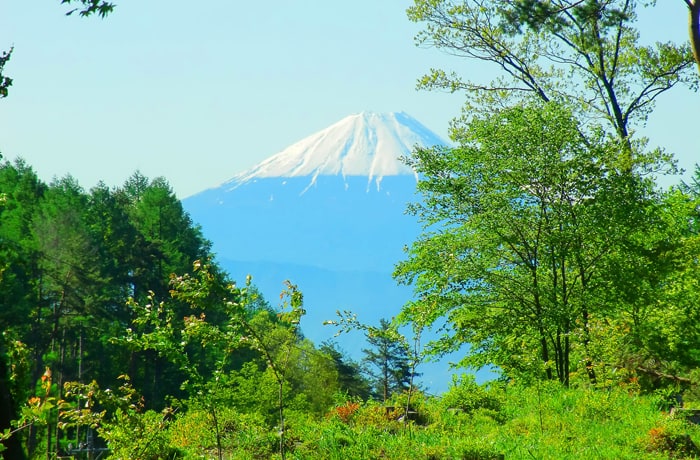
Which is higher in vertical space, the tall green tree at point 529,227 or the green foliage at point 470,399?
the tall green tree at point 529,227

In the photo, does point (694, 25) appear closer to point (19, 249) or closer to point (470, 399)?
point (470, 399)

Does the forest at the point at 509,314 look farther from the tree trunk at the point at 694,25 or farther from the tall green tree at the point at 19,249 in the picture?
the tall green tree at the point at 19,249

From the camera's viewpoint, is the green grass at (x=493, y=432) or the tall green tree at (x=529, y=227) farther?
the tall green tree at (x=529, y=227)

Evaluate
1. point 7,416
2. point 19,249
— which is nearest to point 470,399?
point 7,416

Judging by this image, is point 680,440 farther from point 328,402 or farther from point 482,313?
point 328,402

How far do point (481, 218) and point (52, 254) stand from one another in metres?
28.3

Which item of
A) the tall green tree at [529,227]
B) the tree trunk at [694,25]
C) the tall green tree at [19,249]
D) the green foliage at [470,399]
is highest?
the tall green tree at [19,249]

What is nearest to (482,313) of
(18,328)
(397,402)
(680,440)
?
(397,402)

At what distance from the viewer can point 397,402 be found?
43.8 ft

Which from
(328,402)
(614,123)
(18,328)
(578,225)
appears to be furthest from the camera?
(328,402)

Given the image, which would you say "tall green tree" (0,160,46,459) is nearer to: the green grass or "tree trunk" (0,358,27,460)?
the green grass

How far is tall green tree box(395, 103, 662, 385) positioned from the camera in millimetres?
16938

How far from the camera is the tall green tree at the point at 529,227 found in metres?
16.9

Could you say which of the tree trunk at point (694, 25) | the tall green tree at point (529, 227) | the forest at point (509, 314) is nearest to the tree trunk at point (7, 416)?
the forest at point (509, 314)
